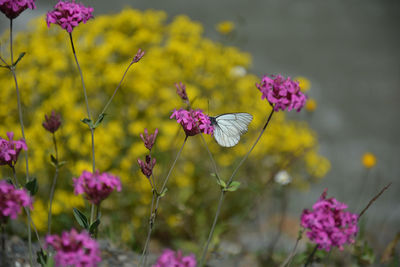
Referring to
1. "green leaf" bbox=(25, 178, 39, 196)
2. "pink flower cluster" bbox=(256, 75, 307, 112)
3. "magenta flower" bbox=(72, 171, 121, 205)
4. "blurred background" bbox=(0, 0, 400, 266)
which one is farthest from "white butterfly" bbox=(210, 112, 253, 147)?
"blurred background" bbox=(0, 0, 400, 266)

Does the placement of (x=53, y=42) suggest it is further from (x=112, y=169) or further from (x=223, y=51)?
(x=223, y=51)

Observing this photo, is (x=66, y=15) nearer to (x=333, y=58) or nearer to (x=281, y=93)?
(x=281, y=93)

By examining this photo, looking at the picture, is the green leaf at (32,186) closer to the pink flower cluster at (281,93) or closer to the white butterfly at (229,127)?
the white butterfly at (229,127)

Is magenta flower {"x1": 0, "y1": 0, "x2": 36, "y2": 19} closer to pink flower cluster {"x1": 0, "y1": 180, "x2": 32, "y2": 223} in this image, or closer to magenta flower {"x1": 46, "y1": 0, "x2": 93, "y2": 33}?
magenta flower {"x1": 46, "y1": 0, "x2": 93, "y2": 33}

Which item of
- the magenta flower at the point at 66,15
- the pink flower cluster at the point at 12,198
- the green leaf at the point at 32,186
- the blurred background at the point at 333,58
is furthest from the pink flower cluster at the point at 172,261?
the blurred background at the point at 333,58

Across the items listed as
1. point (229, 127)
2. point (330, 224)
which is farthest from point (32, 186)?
point (330, 224)

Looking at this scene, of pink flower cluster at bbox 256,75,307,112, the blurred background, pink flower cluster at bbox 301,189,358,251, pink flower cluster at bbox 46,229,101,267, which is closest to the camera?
pink flower cluster at bbox 46,229,101,267
